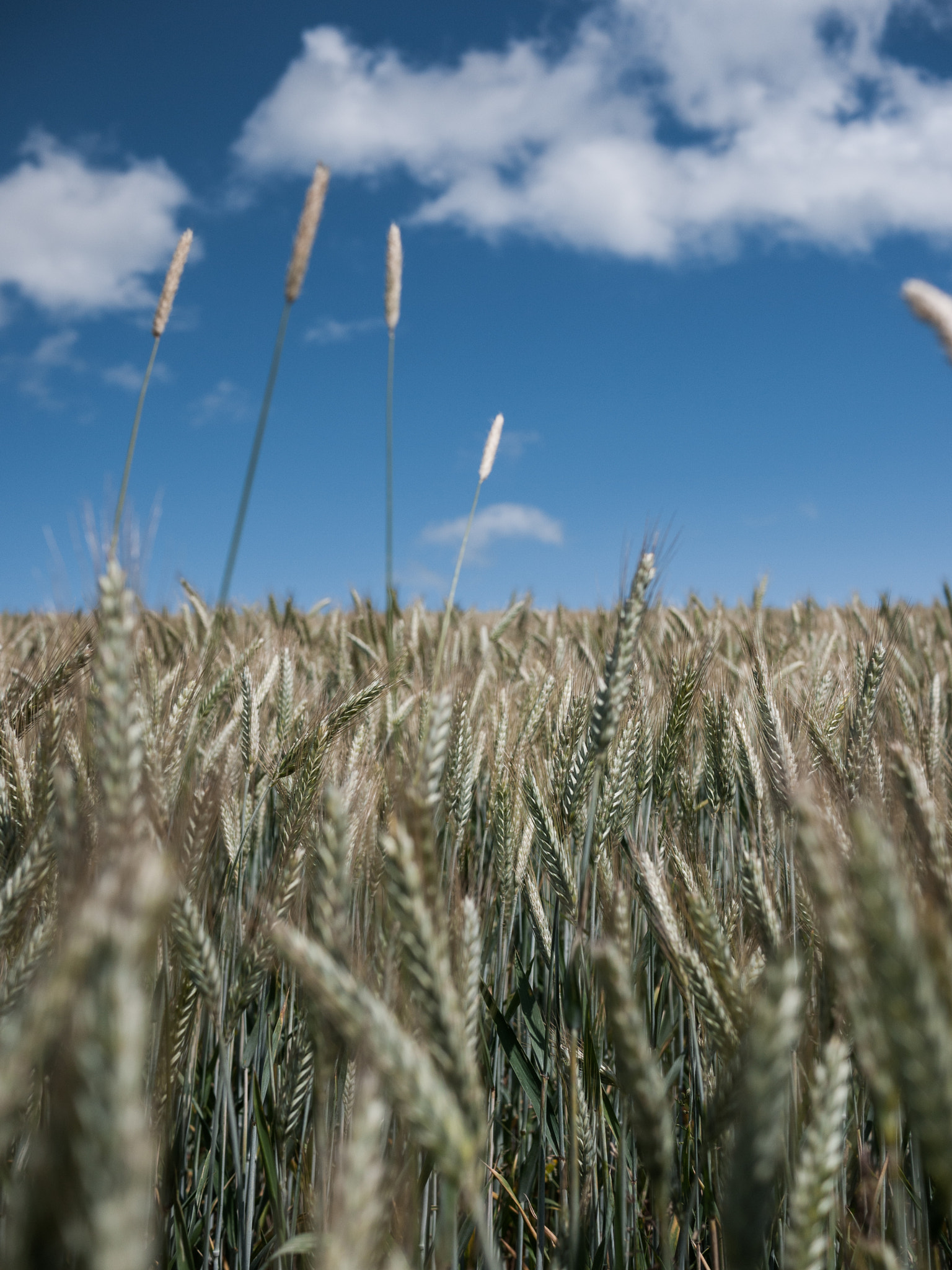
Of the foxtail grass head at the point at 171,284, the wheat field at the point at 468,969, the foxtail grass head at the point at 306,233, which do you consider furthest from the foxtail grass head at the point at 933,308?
the foxtail grass head at the point at 171,284

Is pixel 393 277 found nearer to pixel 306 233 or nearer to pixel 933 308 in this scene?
pixel 306 233

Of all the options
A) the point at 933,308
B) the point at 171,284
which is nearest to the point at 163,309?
the point at 171,284

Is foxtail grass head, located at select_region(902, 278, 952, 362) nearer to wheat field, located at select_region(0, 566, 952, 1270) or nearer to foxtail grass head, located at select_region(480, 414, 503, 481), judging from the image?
wheat field, located at select_region(0, 566, 952, 1270)

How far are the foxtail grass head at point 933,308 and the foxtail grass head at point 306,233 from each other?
41.0 inches

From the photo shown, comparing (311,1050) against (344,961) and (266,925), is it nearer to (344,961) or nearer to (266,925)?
(266,925)

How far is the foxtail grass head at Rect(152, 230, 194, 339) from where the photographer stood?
73.1 inches

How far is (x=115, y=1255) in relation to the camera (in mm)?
367

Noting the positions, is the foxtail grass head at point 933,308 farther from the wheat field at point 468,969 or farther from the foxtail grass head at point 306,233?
the foxtail grass head at point 306,233

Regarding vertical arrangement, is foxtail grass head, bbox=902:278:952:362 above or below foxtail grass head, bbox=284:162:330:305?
below

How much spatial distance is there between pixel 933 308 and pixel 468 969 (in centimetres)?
87

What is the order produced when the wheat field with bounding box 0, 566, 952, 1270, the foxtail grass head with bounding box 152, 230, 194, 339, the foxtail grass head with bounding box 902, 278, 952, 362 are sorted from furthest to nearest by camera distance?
the foxtail grass head with bounding box 152, 230, 194, 339 < the foxtail grass head with bounding box 902, 278, 952, 362 < the wheat field with bounding box 0, 566, 952, 1270

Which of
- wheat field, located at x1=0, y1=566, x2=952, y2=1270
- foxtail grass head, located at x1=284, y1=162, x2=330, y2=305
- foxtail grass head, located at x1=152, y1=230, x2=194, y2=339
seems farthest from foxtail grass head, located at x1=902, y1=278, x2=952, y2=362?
foxtail grass head, located at x1=152, y1=230, x2=194, y2=339

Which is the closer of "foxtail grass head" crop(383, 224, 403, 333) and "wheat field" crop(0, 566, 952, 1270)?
"wheat field" crop(0, 566, 952, 1270)

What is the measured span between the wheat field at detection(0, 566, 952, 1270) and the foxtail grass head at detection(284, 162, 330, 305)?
2.28 feet
